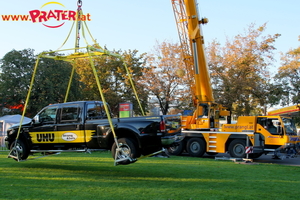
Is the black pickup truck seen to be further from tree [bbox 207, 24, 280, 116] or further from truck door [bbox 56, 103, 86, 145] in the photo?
tree [bbox 207, 24, 280, 116]

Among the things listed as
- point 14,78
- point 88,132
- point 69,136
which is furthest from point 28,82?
point 88,132

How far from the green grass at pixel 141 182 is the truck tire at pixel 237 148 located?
12.9ft

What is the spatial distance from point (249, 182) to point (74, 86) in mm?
26759

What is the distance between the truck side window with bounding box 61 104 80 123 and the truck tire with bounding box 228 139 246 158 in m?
9.18

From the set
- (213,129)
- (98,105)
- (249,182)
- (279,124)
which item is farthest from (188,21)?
(249,182)

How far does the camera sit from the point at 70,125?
10328 millimetres

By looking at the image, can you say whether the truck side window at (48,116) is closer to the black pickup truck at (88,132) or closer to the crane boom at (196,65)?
the black pickup truck at (88,132)

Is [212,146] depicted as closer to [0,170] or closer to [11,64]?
[0,170]

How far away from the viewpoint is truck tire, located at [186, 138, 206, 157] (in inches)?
703

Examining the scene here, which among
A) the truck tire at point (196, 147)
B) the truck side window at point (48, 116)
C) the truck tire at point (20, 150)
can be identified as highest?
the truck side window at point (48, 116)

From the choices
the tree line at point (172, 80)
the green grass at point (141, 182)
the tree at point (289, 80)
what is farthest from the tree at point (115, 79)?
the green grass at point (141, 182)

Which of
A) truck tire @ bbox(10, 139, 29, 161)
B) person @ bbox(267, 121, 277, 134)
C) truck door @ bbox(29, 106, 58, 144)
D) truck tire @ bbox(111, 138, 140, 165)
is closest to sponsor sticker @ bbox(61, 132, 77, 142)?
truck door @ bbox(29, 106, 58, 144)

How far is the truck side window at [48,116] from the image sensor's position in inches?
426

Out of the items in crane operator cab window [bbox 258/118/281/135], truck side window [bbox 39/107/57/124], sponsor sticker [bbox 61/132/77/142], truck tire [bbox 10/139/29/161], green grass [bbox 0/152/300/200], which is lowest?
green grass [bbox 0/152/300/200]
